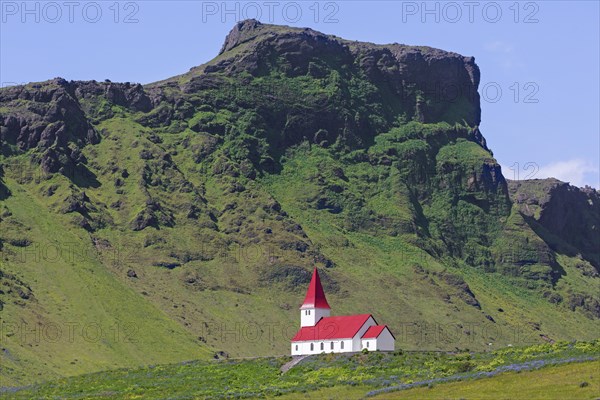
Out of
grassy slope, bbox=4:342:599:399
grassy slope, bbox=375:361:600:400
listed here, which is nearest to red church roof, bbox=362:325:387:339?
grassy slope, bbox=4:342:599:399

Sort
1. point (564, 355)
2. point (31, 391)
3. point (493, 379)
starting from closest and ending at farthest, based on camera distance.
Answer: point (493, 379) → point (564, 355) → point (31, 391)

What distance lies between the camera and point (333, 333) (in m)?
173

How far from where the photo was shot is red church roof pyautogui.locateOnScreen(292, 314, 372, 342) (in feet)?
563

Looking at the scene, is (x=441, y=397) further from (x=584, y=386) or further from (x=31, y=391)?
(x=31, y=391)

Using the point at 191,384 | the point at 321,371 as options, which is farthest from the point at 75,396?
the point at 321,371

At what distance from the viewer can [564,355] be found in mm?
135000

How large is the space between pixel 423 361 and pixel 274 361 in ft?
81.6

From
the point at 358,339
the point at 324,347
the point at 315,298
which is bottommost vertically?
the point at 324,347

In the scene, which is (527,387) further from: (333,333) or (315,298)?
(315,298)

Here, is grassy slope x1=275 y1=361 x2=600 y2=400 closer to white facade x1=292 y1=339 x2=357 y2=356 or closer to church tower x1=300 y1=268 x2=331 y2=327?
white facade x1=292 y1=339 x2=357 y2=356

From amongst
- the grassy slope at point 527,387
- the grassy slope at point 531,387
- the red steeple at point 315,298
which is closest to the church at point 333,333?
the red steeple at point 315,298

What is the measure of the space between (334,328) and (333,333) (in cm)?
104

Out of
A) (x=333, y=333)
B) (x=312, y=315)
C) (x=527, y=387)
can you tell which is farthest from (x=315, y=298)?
(x=527, y=387)

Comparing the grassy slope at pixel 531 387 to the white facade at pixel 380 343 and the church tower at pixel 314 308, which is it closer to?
the white facade at pixel 380 343
